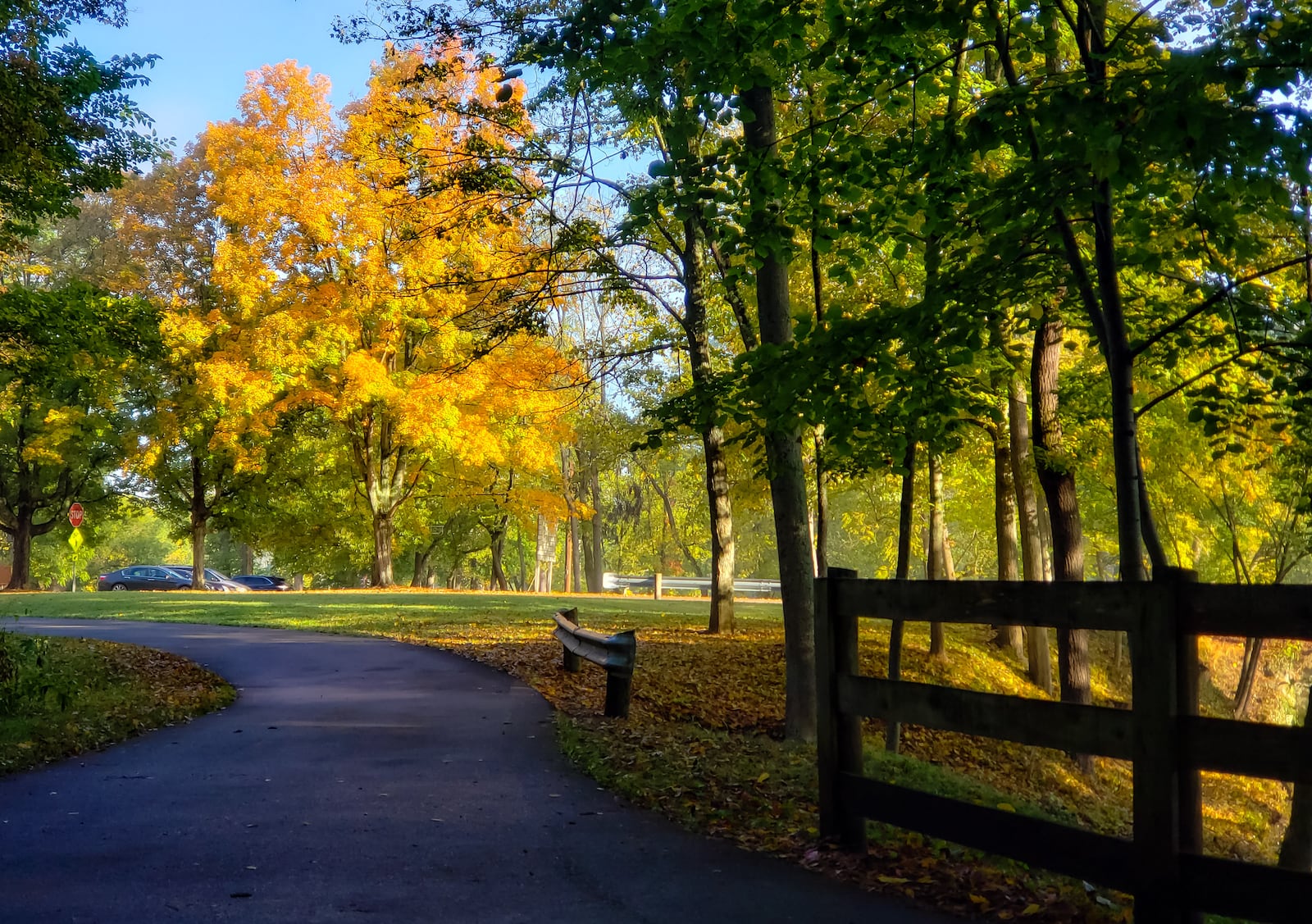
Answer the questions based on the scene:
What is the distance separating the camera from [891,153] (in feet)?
24.9

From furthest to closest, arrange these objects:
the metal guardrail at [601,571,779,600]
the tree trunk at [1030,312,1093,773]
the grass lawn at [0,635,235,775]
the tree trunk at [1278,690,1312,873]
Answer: the metal guardrail at [601,571,779,600], the tree trunk at [1030,312,1093,773], the tree trunk at [1278,690,1312,873], the grass lawn at [0,635,235,775]

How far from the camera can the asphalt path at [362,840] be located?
4727mm

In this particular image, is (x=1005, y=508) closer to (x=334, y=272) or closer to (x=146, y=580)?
(x=334, y=272)

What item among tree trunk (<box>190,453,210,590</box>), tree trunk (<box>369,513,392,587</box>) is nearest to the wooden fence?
tree trunk (<box>369,513,392,587</box>)

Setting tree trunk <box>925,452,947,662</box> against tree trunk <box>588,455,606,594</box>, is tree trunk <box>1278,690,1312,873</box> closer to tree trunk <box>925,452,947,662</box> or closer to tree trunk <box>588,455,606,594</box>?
tree trunk <box>925,452,947,662</box>

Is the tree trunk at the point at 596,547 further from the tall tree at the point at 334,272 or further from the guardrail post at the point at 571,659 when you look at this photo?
the guardrail post at the point at 571,659

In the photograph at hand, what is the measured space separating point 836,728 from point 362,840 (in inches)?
110

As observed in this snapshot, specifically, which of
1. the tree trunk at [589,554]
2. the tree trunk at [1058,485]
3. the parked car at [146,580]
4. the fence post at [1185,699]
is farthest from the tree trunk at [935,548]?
the parked car at [146,580]

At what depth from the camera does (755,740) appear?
9289mm

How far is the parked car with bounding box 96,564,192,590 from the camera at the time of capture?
4900 centimetres

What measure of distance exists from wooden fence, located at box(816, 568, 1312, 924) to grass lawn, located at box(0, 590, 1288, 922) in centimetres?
45

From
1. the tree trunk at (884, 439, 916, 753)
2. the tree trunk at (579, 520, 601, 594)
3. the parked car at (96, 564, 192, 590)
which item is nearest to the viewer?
the tree trunk at (884, 439, 916, 753)

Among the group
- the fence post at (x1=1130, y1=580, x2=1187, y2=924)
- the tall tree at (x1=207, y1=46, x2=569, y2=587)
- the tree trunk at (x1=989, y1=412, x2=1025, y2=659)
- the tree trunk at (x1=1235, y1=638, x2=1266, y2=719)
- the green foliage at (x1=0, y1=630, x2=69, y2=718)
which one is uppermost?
the tall tree at (x1=207, y1=46, x2=569, y2=587)

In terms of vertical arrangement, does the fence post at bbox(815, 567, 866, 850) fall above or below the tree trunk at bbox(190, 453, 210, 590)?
below
